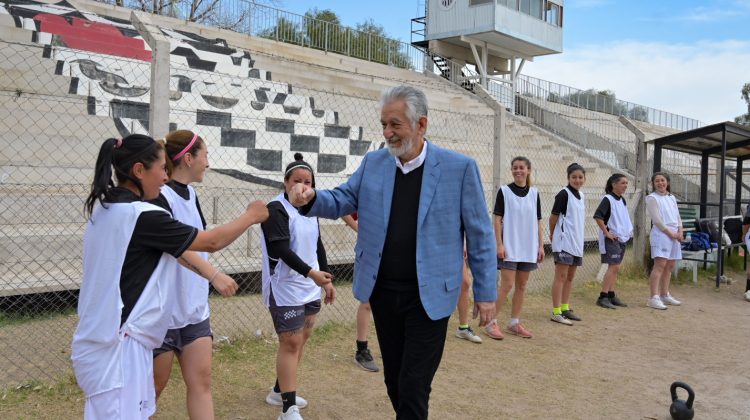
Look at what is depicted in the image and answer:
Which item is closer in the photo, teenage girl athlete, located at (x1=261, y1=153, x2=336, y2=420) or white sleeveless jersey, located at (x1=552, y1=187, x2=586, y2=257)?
teenage girl athlete, located at (x1=261, y1=153, x2=336, y2=420)

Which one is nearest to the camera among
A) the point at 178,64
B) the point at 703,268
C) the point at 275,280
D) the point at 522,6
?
the point at 275,280

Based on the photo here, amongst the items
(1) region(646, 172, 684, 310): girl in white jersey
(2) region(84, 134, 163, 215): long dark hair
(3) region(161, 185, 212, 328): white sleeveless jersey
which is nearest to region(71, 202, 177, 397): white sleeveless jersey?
(2) region(84, 134, 163, 215): long dark hair

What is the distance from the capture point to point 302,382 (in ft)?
15.4

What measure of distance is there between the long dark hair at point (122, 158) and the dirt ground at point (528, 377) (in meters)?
2.13

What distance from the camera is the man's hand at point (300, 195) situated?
2.84 meters

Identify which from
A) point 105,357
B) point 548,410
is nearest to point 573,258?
point 548,410

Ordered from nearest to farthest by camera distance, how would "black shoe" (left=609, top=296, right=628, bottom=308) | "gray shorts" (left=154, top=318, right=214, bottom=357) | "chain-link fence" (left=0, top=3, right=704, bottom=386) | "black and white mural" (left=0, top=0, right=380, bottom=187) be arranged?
1. "gray shorts" (left=154, top=318, right=214, bottom=357)
2. "chain-link fence" (left=0, top=3, right=704, bottom=386)
3. "black shoe" (left=609, top=296, right=628, bottom=308)
4. "black and white mural" (left=0, top=0, right=380, bottom=187)

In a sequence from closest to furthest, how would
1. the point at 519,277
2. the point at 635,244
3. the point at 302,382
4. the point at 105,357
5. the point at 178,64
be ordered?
the point at 105,357, the point at 302,382, the point at 519,277, the point at 635,244, the point at 178,64

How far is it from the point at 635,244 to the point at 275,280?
322 inches

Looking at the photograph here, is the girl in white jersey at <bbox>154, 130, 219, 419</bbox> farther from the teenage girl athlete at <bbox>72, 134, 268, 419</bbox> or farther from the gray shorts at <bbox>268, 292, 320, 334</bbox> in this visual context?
the gray shorts at <bbox>268, 292, 320, 334</bbox>

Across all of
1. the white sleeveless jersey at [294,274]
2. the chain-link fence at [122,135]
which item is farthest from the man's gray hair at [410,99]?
the chain-link fence at [122,135]

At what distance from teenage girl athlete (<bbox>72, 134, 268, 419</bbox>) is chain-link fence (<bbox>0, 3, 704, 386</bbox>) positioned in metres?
2.48

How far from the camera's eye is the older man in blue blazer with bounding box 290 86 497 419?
289cm

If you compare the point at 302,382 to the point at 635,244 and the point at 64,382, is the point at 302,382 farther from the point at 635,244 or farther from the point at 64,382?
the point at 635,244
